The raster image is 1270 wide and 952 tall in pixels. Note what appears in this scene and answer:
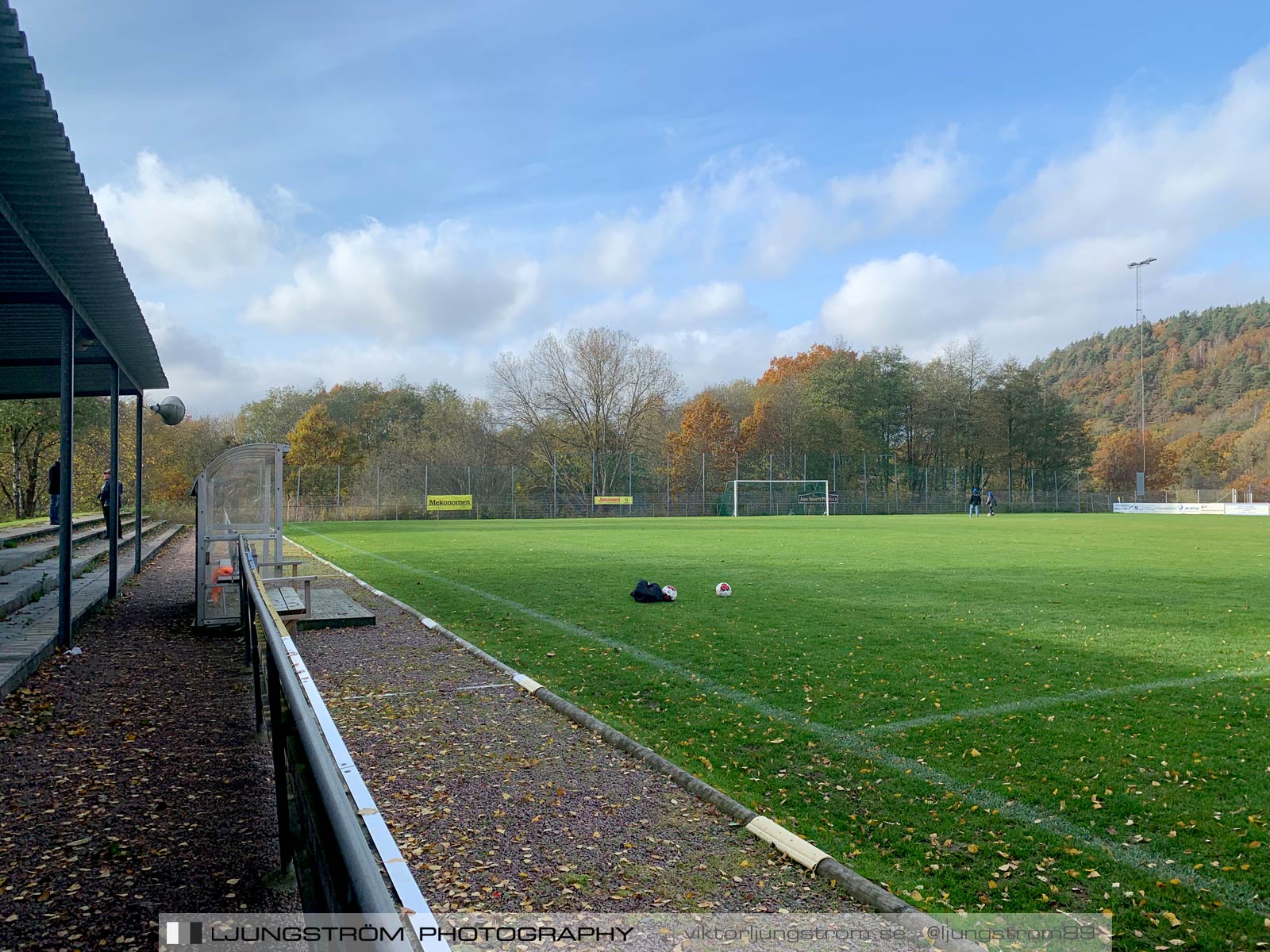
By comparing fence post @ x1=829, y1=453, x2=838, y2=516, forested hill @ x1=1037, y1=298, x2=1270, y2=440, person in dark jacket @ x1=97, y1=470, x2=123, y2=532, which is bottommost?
person in dark jacket @ x1=97, y1=470, x2=123, y2=532

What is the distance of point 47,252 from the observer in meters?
7.25

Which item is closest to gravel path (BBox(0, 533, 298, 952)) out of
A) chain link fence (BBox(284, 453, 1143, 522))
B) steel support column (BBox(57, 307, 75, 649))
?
steel support column (BBox(57, 307, 75, 649))

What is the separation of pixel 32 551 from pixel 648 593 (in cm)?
975

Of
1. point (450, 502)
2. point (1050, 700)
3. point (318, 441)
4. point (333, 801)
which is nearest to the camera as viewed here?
point (333, 801)

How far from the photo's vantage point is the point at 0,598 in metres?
8.66

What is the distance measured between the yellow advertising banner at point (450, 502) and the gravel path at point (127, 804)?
3940cm

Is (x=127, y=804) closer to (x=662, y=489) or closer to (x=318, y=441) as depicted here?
(x=662, y=489)

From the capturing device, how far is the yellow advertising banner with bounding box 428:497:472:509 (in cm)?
4625

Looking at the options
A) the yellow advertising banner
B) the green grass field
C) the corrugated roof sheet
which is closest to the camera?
the green grass field

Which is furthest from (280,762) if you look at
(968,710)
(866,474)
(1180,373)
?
(1180,373)

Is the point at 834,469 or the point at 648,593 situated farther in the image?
the point at 834,469

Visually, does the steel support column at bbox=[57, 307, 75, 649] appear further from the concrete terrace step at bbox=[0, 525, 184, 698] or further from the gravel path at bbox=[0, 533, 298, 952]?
the gravel path at bbox=[0, 533, 298, 952]

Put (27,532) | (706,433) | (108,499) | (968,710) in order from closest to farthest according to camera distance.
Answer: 1. (968,710)
2. (108,499)
3. (27,532)
4. (706,433)

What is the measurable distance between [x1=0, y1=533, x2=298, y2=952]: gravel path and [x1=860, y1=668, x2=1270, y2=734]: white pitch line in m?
3.48
